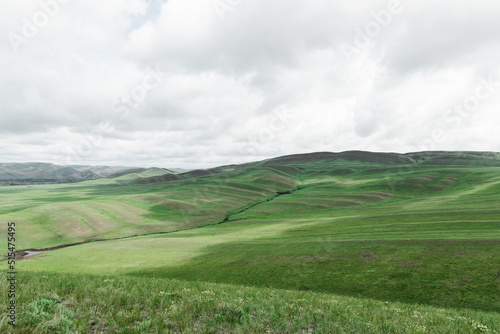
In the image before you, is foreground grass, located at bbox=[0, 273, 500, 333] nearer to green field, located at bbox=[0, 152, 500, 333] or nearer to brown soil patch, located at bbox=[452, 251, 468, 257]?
green field, located at bbox=[0, 152, 500, 333]

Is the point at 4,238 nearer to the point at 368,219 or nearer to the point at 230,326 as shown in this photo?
the point at 230,326

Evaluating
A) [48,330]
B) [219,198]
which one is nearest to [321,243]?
[48,330]

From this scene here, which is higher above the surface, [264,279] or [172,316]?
[172,316]

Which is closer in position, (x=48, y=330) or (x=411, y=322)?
(x=48, y=330)

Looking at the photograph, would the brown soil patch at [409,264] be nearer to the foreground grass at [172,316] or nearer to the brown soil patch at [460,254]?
the brown soil patch at [460,254]

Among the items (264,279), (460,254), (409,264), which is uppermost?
(460,254)

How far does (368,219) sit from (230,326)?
67.3 metres

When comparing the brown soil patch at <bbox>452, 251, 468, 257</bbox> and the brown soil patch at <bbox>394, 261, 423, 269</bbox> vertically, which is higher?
the brown soil patch at <bbox>452, 251, 468, 257</bbox>

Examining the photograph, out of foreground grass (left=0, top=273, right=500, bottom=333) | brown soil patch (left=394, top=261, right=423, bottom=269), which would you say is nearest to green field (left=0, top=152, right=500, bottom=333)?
foreground grass (left=0, top=273, right=500, bottom=333)

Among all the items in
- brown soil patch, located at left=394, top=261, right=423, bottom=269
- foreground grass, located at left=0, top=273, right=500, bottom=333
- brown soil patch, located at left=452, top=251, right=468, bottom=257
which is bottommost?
brown soil patch, located at left=394, top=261, right=423, bottom=269

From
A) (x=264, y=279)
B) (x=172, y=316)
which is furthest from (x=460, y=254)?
(x=172, y=316)

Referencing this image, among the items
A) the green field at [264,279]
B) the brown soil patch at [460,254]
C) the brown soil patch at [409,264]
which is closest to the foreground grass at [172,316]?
the green field at [264,279]

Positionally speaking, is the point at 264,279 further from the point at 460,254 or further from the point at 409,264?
the point at 460,254

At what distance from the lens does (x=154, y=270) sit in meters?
41.0
